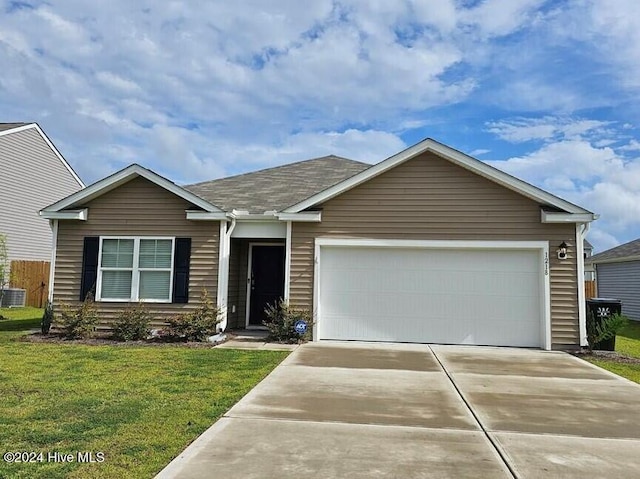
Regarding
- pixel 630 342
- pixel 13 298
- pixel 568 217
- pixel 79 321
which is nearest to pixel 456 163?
pixel 568 217

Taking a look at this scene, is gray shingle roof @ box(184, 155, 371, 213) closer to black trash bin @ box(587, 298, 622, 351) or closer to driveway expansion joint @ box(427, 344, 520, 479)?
driveway expansion joint @ box(427, 344, 520, 479)

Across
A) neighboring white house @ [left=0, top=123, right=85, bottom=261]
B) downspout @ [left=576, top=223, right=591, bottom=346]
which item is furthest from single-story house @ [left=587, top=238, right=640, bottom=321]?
neighboring white house @ [left=0, top=123, right=85, bottom=261]

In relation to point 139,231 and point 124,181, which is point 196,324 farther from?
point 124,181

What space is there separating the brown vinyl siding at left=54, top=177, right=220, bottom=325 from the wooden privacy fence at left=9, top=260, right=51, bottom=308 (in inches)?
380

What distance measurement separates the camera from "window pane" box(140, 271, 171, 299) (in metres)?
10.7

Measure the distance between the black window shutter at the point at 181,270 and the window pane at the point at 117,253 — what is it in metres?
1.13

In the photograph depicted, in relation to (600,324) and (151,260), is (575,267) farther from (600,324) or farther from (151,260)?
(151,260)

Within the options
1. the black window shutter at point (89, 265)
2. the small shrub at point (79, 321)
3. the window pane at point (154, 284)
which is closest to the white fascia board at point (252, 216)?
the window pane at point (154, 284)

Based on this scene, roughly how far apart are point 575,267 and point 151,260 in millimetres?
9127

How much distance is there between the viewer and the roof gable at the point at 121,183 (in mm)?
10500

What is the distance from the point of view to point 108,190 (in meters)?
11.0

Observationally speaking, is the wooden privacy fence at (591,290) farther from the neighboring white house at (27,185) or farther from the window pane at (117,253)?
the neighboring white house at (27,185)

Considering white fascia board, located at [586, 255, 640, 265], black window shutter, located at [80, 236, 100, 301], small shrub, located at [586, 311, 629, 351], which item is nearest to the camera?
small shrub, located at [586, 311, 629, 351]

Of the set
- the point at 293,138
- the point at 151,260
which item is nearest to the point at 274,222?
the point at 151,260
